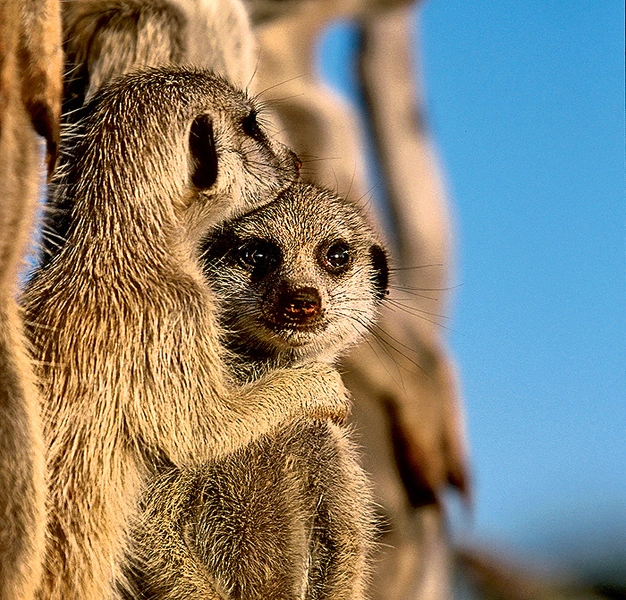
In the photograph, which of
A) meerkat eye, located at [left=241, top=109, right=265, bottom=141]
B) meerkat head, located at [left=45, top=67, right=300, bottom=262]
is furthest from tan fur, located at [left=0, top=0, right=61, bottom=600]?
meerkat eye, located at [left=241, top=109, right=265, bottom=141]

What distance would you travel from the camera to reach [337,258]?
2.21m

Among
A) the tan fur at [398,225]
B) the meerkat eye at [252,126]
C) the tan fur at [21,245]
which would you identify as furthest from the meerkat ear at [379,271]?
the tan fur at [398,225]

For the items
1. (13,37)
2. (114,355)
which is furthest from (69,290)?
(13,37)

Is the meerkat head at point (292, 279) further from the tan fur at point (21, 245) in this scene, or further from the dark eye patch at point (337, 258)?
the tan fur at point (21, 245)

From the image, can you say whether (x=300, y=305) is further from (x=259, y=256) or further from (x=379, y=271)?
(x=379, y=271)

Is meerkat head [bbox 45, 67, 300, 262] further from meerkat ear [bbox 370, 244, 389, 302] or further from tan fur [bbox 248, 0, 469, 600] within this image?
tan fur [bbox 248, 0, 469, 600]

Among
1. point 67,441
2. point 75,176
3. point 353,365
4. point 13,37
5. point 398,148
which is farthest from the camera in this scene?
point 398,148

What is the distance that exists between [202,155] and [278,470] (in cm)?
60

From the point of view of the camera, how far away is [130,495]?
6.04 feet

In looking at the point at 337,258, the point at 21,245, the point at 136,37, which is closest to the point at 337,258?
the point at 337,258

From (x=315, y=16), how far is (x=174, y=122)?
482 cm

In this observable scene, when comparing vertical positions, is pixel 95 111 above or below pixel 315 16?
below

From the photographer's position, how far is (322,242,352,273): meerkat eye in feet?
7.13

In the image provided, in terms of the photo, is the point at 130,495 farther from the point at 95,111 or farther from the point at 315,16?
the point at 315,16
